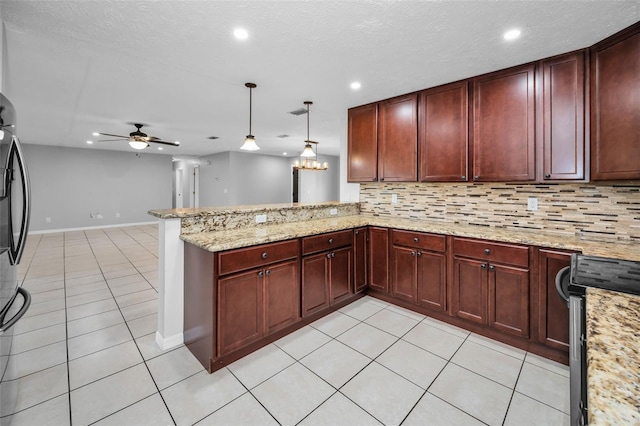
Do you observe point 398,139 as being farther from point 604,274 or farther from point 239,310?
point 239,310

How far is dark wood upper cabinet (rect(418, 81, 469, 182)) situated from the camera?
291 centimetres

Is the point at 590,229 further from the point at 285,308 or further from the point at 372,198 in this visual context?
the point at 285,308

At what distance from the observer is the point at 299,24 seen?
2.05 meters

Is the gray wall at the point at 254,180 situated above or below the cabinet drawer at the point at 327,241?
above

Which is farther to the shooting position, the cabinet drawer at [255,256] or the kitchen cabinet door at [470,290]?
the kitchen cabinet door at [470,290]

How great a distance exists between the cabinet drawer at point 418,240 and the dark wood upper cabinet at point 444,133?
2.18 feet

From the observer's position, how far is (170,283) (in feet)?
7.64

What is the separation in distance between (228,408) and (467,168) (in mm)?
2851

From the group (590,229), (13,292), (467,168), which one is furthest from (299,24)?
(590,229)

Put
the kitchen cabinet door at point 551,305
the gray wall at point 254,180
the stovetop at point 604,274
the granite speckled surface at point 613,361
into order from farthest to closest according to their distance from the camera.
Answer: the gray wall at point 254,180
the kitchen cabinet door at point 551,305
the stovetop at point 604,274
the granite speckled surface at point 613,361

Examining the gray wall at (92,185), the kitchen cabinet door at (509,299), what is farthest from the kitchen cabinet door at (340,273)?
the gray wall at (92,185)

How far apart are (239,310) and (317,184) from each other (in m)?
8.51

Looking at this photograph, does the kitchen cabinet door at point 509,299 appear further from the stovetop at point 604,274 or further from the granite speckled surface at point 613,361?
the granite speckled surface at point 613,361

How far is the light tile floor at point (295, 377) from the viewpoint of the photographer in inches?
65.7
